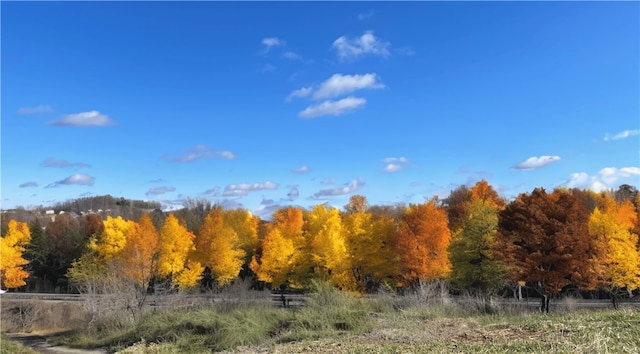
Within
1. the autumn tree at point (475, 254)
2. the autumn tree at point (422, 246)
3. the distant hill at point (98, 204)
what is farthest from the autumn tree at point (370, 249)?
the distant hill at point (98, 204)

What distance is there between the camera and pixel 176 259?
45.5 metres

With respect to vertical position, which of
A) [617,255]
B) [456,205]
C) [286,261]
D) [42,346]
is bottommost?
[42,346]

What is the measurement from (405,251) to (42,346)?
26637 mm

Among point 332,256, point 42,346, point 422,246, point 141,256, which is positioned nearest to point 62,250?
point 141,256

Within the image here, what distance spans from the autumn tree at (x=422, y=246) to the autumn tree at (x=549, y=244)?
632cm

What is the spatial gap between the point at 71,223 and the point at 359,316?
6676 cm

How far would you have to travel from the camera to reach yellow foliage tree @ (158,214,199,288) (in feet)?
147

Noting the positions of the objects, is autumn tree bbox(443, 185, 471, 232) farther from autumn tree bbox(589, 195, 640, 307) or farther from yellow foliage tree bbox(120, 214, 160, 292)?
yellow foliage tree bbox(120, 214, 160, 292)

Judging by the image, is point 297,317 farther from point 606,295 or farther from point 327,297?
point 606,295

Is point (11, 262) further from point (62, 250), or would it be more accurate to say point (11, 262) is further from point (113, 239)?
point (113, 239)

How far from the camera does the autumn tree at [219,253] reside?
45.7 m

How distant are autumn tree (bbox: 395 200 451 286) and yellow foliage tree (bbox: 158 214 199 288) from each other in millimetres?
20185

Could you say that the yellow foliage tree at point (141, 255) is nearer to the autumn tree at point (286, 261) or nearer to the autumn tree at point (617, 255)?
the autumn tree at point (286, 261)

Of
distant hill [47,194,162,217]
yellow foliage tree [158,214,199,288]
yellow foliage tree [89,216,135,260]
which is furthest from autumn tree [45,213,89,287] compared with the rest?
distant hill [47,194,162,217]
